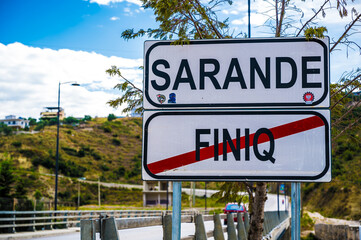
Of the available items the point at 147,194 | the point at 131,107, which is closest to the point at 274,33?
the point at 131,107

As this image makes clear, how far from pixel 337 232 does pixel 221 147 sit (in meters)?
34.5

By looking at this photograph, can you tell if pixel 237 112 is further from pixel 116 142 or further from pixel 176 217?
pixel 116 142

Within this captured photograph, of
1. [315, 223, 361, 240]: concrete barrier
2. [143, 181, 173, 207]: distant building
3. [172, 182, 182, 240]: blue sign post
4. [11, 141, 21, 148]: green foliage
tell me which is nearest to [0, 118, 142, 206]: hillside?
[11, 141, 21, 148]: green foliage

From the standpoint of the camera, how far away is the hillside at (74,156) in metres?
87.2

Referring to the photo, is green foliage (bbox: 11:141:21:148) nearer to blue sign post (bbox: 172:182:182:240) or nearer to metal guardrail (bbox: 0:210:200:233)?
metal guardrail (bbox: 0:210:200:233)

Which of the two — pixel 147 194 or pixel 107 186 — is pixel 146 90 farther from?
pixel 107 186

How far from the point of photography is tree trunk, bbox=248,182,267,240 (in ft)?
25.6

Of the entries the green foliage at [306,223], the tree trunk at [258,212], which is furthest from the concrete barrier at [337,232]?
the tree trunk at [258,212]

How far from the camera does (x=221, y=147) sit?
2.79 metres

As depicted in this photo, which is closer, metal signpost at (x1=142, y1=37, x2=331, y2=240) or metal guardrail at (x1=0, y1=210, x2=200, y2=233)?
metal signpost at (x1=142, y1=37, x2=331, y2=240)

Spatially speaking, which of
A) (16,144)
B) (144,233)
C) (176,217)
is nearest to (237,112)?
(176,217)

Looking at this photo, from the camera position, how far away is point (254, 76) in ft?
9.36

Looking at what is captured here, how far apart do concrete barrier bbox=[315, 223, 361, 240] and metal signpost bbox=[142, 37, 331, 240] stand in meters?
23.5

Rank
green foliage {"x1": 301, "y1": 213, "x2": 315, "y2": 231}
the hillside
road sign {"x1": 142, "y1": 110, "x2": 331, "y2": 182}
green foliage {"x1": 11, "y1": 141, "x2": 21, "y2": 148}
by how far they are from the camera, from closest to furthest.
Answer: road sign {"x1": 142, "y1": 110, "x2": 331, "y2": 182} → green foliage {"x1": 301, "y1": 213, "x2": 315, "y2": 231} → the hillside → green foliage {"x1": 11, "y1": 141, "x2": 21, "y2": 148}
